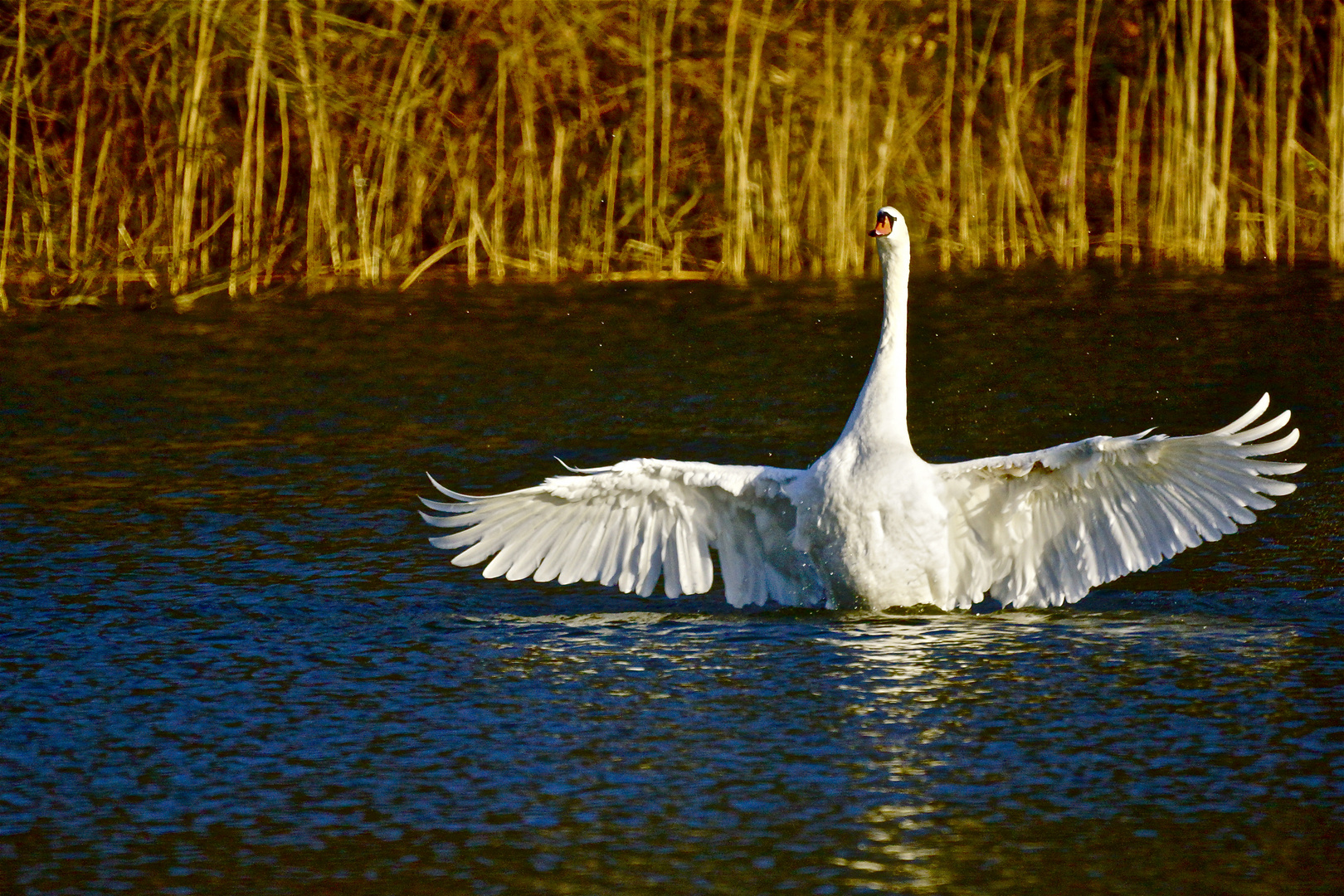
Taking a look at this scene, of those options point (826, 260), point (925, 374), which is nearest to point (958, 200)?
point (826, 260)

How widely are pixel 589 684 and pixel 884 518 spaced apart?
147 cm

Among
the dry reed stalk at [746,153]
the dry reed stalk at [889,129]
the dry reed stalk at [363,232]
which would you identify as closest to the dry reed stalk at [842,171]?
the dry reed stalk at [889,129]

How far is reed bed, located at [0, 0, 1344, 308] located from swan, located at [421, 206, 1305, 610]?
10201mm

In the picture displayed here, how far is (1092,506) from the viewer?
8023 millimetres

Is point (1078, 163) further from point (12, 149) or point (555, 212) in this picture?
point (12, 149)

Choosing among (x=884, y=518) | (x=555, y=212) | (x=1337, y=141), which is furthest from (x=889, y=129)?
(x=884, y=518)

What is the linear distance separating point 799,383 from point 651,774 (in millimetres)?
8121

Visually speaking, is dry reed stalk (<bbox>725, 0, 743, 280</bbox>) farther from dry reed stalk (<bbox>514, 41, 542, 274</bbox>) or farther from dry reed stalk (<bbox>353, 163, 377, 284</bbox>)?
dry reed stalk (<bbox>353, 163, 377, 284</bbox>)

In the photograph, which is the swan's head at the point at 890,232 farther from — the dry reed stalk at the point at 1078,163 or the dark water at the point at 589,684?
the dry reed stalk at the point at 1078,163

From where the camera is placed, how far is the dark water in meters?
5.43

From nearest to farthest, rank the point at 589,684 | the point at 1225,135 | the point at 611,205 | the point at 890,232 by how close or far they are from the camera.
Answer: the point at 589,684 → the point at 890,232 → the point at 1225,135 → the point at 611,205

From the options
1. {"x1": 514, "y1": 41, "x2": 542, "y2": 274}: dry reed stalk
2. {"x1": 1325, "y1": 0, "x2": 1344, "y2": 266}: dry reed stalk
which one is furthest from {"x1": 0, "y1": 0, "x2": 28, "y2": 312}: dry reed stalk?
{"x1": 1325, "y1": 0, "x2": 1344, "y2": 266}: dry reed stalk

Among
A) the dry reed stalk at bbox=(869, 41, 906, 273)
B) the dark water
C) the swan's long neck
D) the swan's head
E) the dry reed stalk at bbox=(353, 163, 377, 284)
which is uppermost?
the dry reed stalk at bbox=(869, 41, 906, 273)

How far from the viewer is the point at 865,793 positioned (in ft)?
19.3
